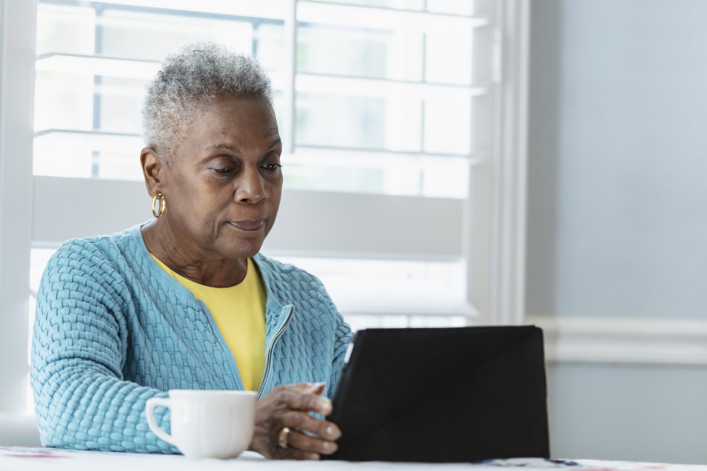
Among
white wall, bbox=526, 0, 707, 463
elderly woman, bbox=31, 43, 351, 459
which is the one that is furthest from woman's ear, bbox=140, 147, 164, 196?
white wall, bbox=526, 0, 707, 463

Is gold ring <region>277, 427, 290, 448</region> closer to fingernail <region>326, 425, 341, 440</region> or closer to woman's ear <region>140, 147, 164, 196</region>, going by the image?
fingernail <region>326, 425, 341, 440</region>

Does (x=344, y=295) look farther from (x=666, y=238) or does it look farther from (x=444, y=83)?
(x=666, y=238)

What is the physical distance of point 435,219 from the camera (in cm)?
198

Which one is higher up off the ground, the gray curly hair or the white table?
the gray curly hair

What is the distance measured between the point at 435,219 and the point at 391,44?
0.47 metres

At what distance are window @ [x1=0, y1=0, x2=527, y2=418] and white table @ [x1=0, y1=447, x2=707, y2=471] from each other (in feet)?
2.74

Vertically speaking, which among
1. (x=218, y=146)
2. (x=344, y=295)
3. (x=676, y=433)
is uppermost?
(x=218, y=146)

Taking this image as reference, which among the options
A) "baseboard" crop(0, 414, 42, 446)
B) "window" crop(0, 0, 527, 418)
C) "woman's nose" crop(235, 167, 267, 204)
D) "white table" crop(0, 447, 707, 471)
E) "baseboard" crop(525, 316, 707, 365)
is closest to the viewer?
"white table" crop(0, 447, 707, 471)

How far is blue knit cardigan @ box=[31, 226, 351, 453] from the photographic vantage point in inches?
41.4

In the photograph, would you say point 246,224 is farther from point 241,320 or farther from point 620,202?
point 620,202

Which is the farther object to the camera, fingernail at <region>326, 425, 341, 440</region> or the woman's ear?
the woman's ear

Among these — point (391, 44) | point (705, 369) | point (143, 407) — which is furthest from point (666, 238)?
point (143, 407)

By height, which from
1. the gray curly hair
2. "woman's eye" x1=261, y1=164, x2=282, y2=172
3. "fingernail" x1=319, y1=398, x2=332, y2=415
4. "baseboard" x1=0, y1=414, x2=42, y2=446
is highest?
the gray curly hair

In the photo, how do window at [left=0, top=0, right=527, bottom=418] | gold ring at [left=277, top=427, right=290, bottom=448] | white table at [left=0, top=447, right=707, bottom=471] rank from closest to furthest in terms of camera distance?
white table at [left=0, top=447, right=707, bottom=471] < gold ring at [left=277, top=427, right=290, bottom=448] < window at [left=0, top=0, right=527, bottom=418]
